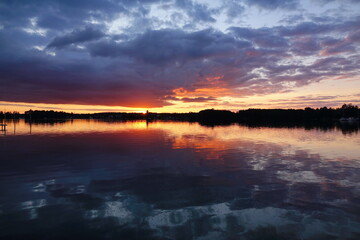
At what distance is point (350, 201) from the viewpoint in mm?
13656

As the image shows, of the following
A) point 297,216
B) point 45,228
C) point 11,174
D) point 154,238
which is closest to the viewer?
point 154,238

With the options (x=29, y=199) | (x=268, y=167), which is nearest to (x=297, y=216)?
(x=268, y=167)

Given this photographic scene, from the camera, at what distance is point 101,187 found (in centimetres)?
1652

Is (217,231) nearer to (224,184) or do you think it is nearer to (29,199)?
(224,184)

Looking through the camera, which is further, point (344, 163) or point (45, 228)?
point (344, 163)

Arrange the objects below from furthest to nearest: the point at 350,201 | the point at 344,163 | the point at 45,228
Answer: the point at 344,163, the point at 350,201, the point at 45,228

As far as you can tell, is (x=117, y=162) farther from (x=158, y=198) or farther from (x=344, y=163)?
(x=344, y=163)

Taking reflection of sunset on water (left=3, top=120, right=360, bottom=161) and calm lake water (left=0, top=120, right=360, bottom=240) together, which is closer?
calm lake water (left=0, top=120, right=360, bottom=240)

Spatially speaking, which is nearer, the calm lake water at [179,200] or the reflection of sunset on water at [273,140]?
the calm lake water at [179,200]

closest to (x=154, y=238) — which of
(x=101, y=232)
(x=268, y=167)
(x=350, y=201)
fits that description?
(x=101, y=232)

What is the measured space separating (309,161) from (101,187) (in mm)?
22861

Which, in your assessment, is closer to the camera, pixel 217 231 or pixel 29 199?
pixel 217 231

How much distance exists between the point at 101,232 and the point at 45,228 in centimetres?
272

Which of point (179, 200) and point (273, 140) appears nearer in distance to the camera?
point (179, 200)
